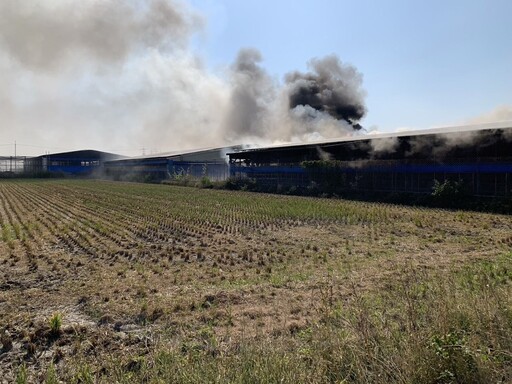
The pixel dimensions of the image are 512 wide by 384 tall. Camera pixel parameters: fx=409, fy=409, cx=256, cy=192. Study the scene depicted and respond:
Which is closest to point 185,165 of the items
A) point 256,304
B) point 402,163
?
point 402,163

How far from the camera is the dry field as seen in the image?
12.0 ft

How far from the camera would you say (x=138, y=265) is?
9.88 metres

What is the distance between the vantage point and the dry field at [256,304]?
12.0ft

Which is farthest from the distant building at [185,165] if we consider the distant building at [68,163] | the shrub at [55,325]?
the shrub at [55,325]

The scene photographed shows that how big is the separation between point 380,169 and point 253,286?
2491 centimetres

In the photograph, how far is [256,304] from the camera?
6.76 m

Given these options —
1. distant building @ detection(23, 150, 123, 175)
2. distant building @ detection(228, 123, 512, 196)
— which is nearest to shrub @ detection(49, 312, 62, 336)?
distant building @ detection(228, 123, 512, 196)

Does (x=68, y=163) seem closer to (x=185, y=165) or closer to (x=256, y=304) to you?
(x=185, y=165)

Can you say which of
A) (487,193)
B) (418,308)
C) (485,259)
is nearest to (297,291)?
(418,308)

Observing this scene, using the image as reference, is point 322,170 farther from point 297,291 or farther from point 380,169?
point 297,291

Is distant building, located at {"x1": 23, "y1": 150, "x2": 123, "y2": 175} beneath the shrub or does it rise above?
above

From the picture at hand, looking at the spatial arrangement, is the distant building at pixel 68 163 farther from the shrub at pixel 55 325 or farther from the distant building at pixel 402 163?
the shrub at pixel 55 325

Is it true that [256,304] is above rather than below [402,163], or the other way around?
below

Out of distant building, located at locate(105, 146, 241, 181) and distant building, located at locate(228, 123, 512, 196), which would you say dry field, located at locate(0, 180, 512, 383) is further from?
distant building, located at locate(105, 146, 241, 181)
